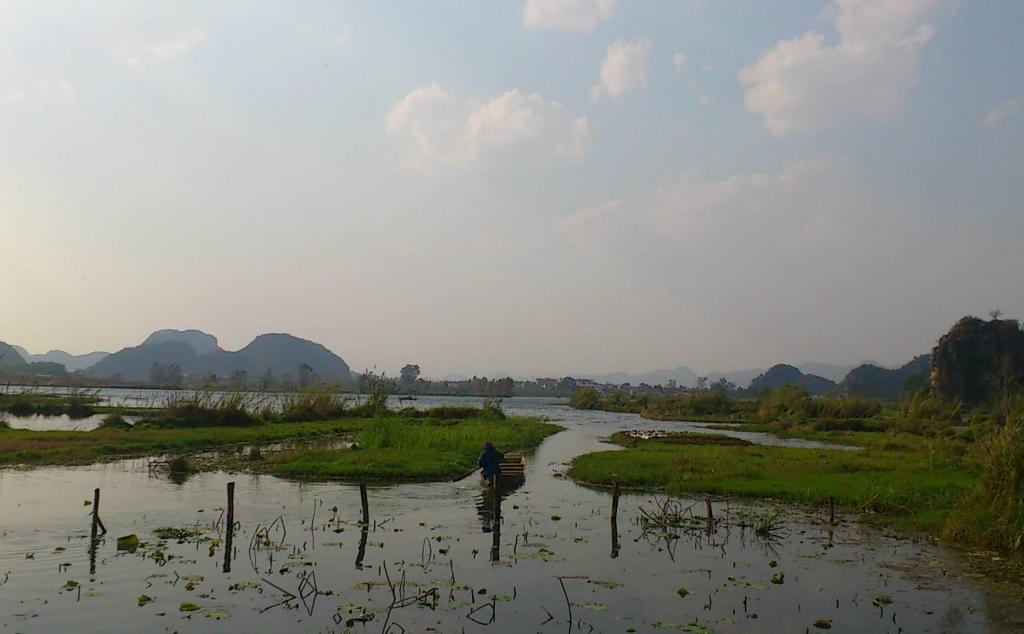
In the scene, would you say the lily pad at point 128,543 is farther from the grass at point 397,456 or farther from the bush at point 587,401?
the bush at point 587,401

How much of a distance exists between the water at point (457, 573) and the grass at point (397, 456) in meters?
6.87

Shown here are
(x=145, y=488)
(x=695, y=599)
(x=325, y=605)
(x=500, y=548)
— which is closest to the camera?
(x=325, y=605)

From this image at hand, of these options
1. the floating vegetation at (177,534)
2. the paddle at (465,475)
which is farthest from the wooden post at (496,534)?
the paddle at (465,475)

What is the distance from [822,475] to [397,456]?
20585 millimetres

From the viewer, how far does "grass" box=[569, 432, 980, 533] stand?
25688mm

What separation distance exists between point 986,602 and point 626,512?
11.8m

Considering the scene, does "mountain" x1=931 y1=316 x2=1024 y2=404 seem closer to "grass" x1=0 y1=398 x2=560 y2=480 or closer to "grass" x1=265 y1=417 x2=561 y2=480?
"grass" x1=0 y1=398 x2=560 y2=480

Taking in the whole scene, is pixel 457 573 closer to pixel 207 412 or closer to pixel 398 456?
pixel 398 456

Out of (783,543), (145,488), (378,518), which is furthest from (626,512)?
(145,488)

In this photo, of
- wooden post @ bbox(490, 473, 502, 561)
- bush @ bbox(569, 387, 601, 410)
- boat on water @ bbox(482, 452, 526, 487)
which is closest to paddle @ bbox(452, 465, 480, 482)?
boat on water @ bbox(482, 452, 526, 487)

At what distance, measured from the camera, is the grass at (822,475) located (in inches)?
1011

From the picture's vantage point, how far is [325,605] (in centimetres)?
1403

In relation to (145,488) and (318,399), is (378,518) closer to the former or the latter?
(145,488)

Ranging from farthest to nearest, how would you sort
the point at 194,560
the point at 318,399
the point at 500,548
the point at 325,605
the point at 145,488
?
the point at 318,399 → the point at 145,488 → the point at 500,548 → the point at 194,560 → the point at 325,605
